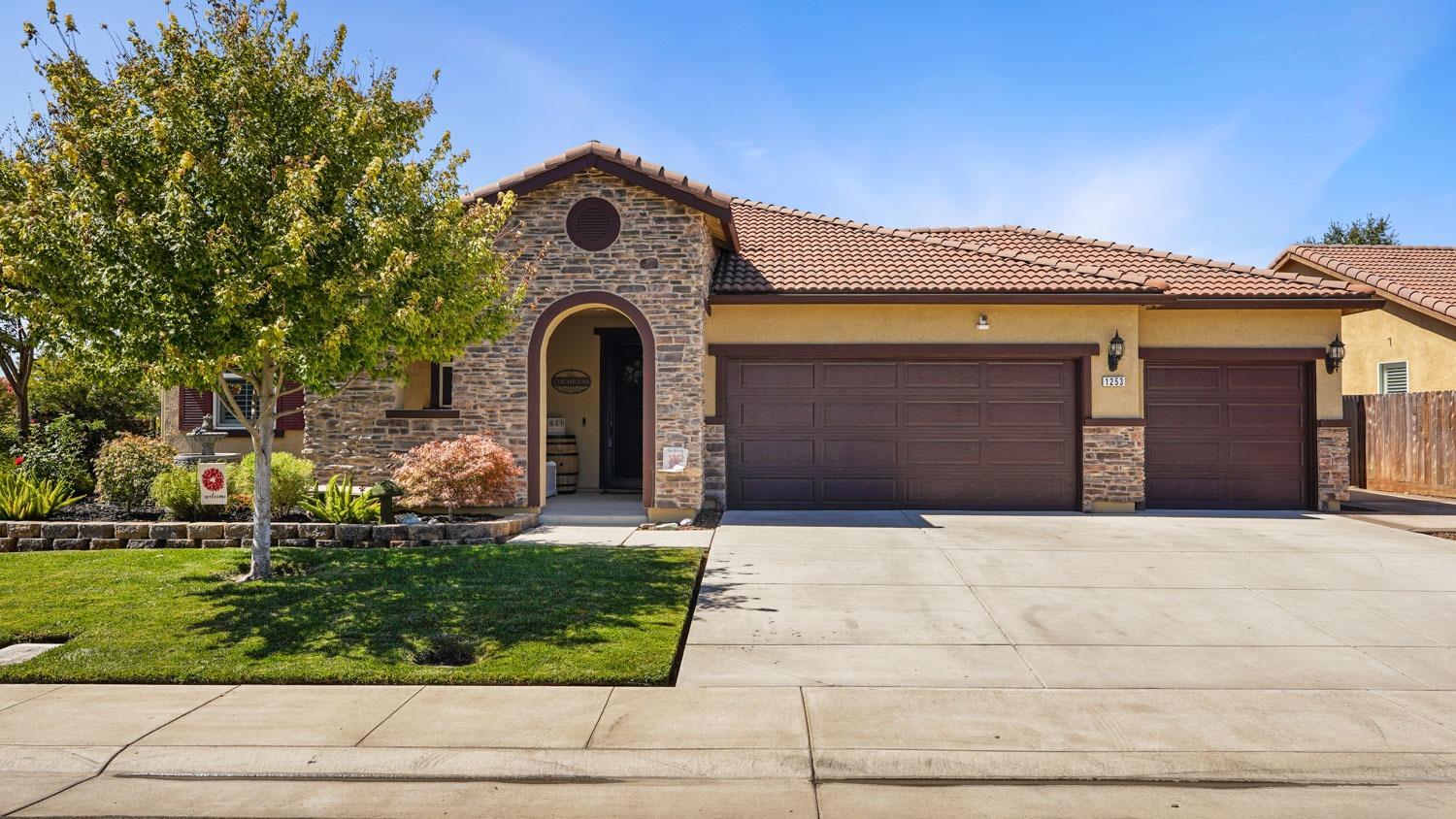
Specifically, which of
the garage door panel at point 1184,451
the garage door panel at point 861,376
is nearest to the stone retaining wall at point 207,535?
the garage door panel at point 861,376

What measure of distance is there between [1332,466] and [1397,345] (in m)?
6.82

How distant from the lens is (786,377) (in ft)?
42.5

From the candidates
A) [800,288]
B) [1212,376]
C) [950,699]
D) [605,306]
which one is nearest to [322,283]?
[605,306]

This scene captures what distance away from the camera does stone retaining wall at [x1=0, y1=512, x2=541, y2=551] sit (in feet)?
31.3

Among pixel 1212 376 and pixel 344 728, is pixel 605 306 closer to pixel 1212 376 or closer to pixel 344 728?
pixel 344 728

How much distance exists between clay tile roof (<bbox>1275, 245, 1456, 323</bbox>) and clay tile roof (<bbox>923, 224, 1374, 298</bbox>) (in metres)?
2.42

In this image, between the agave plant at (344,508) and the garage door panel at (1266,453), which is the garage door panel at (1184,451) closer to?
the garage door panel at (1266,453)

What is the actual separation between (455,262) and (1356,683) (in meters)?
7.87

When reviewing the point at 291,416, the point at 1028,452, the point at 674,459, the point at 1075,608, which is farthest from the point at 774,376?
the point at 291,416

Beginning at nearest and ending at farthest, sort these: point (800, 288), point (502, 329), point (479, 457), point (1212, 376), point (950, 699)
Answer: point (950, 699) < point (502, 329) < point (479, 457) < point (800, 288) < point (1212, 376)

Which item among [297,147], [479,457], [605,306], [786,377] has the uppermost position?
[297,147]

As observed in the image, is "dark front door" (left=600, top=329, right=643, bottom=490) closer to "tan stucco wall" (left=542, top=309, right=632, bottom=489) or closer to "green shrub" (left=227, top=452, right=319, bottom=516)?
"tan stucco wall" (left=542, top=309, right=632, bottom=489)

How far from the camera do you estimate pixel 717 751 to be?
14.3 ft

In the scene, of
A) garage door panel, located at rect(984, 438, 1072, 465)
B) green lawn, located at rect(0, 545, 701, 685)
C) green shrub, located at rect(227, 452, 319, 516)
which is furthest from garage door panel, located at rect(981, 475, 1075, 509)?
green shrub, located at rect(227, 452, 319, 516)
